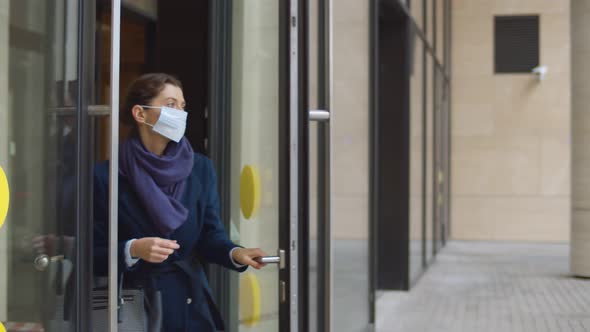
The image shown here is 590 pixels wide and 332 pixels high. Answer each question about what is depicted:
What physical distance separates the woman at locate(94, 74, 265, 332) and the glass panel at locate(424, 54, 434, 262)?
7.73 meters

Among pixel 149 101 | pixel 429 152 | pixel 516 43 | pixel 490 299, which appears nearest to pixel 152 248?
pixel 149 101

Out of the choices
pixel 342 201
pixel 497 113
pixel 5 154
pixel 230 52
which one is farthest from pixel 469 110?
pixel 5 154

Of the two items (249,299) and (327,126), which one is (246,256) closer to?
(249,299)

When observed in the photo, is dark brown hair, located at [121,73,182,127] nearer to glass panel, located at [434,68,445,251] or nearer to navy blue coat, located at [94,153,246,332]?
navy blue coat, located at [94,153,246,332]

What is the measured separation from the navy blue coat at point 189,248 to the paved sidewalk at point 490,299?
3723mm

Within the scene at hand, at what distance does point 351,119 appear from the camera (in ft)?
19.5

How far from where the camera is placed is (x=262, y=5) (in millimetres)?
3588

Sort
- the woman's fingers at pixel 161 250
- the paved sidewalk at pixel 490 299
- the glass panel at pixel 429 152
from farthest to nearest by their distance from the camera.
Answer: the glass panel at pixel 429 152 → the paved sidewalk at pixel 490 299 → the woman's fingers at pixel 161 250

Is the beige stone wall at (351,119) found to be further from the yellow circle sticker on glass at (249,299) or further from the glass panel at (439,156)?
the glass panel at (439,156)

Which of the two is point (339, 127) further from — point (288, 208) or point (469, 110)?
point (469, 110)

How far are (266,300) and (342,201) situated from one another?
2.32 meters

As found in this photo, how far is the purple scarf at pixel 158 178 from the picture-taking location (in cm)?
288

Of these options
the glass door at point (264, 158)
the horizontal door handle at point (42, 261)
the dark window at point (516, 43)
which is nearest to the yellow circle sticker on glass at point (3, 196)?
the horizontal door handle at point (42, 261)

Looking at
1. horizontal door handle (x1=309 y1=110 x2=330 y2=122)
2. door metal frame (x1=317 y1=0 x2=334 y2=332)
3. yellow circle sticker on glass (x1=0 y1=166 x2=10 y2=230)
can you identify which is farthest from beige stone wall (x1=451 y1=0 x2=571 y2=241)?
yellow circle sticker on glass (x1=0 y1=166 x2=10 y2=230)
